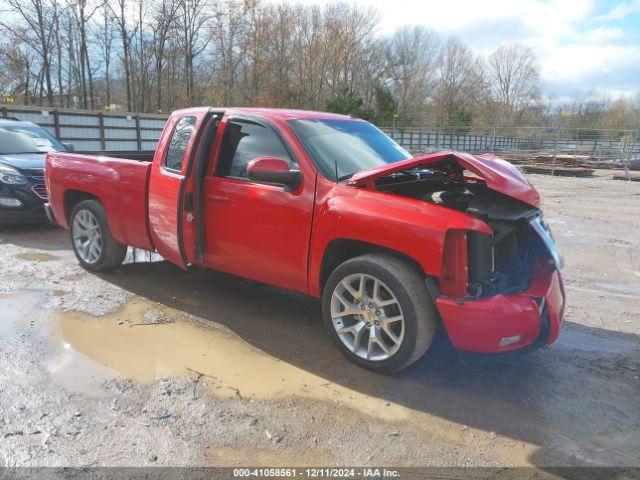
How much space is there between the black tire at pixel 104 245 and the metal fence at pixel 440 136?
13456 millimetres

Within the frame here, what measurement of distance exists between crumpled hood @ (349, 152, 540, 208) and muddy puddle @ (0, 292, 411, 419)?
1.46 metres

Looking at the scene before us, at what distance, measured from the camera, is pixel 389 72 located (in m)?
54.9

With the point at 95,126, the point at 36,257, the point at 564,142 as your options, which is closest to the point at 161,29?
the point at 95,126

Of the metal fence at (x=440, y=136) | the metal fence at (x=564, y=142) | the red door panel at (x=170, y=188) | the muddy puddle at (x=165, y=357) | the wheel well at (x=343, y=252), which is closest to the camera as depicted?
the muddy puddle at (x=165, y=357)

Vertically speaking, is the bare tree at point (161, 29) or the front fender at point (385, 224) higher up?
the bare tree at point (161, 29)

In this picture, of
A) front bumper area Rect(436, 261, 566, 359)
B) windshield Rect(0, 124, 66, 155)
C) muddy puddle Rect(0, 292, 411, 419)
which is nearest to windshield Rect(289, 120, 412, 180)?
front bumper area Rect(436, 261, 566, 359)

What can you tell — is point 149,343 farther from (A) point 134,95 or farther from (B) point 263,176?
(A) point 134,95

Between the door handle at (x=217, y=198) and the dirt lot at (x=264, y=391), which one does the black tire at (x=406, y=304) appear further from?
the door handle at (x=217, y=198)

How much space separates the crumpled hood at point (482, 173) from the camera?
10.8 ft

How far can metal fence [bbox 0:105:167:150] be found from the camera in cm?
1745

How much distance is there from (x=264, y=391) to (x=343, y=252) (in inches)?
44.8

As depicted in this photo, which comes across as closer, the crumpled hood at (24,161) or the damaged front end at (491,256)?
the damaged front end at (491,256)

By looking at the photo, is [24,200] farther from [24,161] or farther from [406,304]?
[406,304]

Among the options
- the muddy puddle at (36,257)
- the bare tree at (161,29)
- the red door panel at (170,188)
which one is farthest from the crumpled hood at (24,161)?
the bare tree at (161,29)
